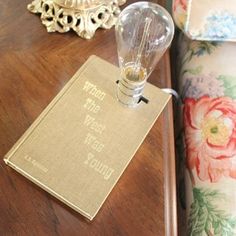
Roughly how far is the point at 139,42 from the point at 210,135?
0.59 ft

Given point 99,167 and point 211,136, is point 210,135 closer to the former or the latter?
point 211,136

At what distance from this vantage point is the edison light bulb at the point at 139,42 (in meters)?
0.50

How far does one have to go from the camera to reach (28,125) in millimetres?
498

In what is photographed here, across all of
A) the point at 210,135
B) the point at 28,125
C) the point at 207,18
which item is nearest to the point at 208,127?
the point at 210,135

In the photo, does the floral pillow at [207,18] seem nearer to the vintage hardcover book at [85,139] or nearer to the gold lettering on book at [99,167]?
the vintage hardcover book at [85,139]

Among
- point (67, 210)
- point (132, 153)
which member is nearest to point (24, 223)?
point (67, 210)

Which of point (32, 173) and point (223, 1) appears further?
point (223, 1)

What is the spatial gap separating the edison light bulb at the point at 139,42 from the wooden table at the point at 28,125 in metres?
0.05

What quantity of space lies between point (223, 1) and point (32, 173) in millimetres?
378

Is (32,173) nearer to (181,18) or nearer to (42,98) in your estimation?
(42,98)

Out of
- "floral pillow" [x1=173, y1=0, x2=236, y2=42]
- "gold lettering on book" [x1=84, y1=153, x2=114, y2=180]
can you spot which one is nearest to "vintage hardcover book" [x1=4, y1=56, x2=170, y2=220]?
"gold lettering on book" [x1=84, y1=153, x2=114, y2=180]

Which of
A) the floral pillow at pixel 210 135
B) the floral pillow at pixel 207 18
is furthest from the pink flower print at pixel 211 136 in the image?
the floral pillow at pixel 207 18

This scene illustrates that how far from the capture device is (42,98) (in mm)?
525

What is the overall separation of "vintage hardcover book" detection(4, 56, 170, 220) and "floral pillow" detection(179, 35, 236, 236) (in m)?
0.08
